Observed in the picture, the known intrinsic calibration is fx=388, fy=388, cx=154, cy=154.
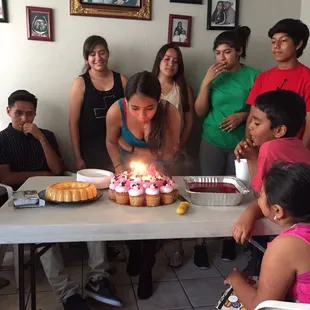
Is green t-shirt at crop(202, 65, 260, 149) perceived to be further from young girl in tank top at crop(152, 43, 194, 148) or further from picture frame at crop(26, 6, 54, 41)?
picture frame at crop(26, 6, 54, 41)

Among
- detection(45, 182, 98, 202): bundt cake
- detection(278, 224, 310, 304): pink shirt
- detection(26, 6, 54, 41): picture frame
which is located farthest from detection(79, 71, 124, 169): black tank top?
detection(278, 224, 310, 304): pink shirt

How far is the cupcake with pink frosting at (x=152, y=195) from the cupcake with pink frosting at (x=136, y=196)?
0.02 meters

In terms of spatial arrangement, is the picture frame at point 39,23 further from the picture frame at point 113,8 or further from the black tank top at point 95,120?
the black tank top at point 95,120

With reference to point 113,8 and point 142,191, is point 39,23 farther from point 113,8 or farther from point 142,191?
point 142,191

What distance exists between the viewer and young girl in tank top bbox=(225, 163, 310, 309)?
1.08 m

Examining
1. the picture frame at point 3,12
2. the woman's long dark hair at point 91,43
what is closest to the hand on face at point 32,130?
the woman's long dark hair at point 91,43

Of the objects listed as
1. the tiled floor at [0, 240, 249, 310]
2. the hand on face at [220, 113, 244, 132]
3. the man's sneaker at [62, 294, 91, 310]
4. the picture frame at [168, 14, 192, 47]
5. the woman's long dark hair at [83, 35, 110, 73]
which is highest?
the picture frame at [168, 14, 192, 47]

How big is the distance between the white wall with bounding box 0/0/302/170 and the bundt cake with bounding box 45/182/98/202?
4.53 ft

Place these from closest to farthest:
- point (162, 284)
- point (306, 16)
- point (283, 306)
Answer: point (283, 306)
point (162, 284)
point (306, 16)

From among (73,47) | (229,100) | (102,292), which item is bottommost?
(102,292)

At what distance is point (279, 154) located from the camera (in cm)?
147

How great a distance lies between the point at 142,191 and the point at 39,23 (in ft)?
5.68

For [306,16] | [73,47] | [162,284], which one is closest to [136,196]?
[162,284]

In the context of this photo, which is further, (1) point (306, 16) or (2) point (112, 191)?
(1) point (306, 16)
